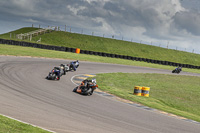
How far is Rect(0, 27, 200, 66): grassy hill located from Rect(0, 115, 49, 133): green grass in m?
53.4

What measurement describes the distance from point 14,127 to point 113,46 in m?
63.0

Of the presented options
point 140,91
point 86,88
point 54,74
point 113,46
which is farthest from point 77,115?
point 113,46

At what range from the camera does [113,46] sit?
68.9 meters

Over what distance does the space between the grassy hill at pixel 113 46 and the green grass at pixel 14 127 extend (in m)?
53.4

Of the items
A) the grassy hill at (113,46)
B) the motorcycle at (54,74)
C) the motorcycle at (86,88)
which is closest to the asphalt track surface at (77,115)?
the motorcycle at (86,88)

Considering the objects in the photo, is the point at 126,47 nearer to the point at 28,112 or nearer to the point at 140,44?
the point at 140,44

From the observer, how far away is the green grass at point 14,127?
643 cm

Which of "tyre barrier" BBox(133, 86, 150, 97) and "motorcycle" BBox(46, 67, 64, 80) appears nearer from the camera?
"motorcycle" BBox(46, 67, 64, 80)

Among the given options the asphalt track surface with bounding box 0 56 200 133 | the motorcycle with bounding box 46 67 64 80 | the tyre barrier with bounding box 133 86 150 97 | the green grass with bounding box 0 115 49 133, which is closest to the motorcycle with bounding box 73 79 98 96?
the asphalt track surface with bounding box 0 56 200 133

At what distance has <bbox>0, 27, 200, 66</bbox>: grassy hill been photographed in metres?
63.3

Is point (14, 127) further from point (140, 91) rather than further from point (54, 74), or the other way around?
point (140, 91)

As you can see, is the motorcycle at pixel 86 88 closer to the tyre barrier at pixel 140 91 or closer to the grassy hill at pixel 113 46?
the tyre barrier at pixel 140 91

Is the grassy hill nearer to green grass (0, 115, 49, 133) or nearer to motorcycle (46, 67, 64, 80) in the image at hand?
motorcycle (46, 67, 64, 80)

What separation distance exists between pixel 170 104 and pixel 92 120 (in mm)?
9314
